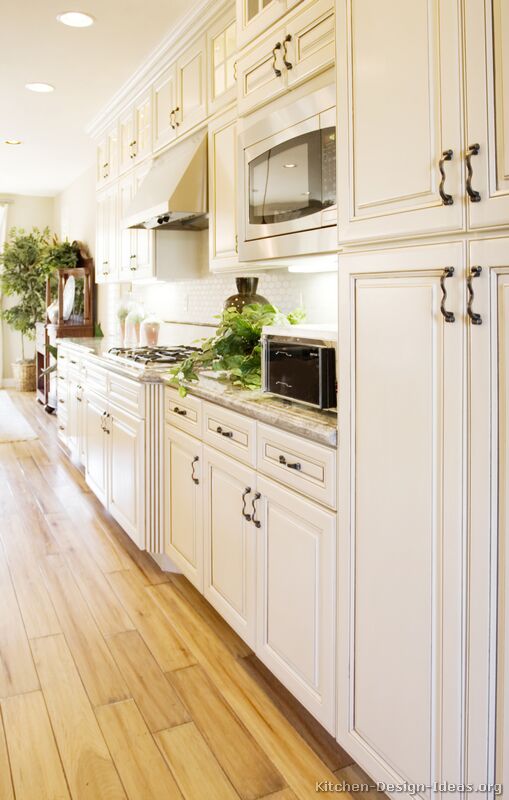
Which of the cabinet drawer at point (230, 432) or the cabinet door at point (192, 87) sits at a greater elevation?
the cabinet door at point (192, 87)

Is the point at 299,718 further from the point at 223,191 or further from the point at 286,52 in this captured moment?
the point at 223,191

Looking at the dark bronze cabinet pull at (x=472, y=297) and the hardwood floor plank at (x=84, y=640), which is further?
the hardwood floor plank at (x=84, y=640)

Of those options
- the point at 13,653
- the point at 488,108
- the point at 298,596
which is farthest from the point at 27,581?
the point at 488,108

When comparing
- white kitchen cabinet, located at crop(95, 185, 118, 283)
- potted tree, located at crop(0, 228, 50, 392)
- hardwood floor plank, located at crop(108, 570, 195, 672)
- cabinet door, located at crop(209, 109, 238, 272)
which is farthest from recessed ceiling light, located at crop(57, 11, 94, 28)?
potted tree, located at crop(0, 228, 50, 392)

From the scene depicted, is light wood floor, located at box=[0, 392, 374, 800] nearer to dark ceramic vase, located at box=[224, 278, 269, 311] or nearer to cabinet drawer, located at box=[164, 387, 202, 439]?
cabinet drawer, located at box=[164, 387, 202, 439]

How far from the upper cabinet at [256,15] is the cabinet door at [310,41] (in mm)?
84

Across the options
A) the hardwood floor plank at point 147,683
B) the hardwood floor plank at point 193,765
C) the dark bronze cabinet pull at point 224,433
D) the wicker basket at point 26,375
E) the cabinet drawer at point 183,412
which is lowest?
the hardwood floor plank at point 193,765

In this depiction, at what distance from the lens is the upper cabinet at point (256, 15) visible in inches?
81.7

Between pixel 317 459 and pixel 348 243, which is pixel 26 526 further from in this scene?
pixel 348 243

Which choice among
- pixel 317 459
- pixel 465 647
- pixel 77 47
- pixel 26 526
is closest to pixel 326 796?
pixel 465 647

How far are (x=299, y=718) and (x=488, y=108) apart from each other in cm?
168

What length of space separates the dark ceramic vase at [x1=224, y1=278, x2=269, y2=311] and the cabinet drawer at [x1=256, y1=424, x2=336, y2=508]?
124 cm

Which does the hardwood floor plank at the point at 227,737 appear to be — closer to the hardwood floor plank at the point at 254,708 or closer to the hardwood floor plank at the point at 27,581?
the hardwood floor plank at the point at 254,708

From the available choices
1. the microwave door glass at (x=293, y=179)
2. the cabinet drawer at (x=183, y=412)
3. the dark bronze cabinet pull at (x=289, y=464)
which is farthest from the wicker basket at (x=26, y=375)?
the dark bronze cabinet pull at (x=289, y=464)
